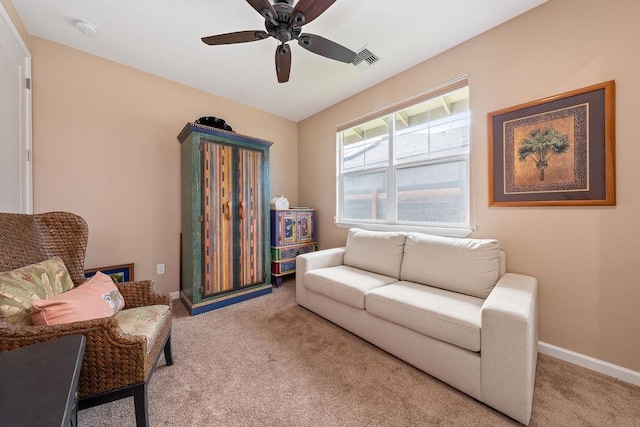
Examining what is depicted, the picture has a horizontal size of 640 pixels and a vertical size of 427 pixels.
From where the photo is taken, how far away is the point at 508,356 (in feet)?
4.05

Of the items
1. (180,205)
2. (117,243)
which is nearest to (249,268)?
(180,205)

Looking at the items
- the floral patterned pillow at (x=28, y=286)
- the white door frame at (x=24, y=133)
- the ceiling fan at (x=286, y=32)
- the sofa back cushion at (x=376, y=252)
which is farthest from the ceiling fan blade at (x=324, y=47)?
the white door frame at (x=24, y=133)

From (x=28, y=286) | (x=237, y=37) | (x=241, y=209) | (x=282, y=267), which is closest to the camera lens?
(x=28, y=286)

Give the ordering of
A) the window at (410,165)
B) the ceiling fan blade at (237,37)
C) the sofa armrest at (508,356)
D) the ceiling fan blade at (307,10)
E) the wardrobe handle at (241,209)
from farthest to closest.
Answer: the wardrobe handle at (241,209)
the window at (410,165)
the ceiling fan blade at (237,37)
the ceiling fan blade at (307,10)
the sofa armrest at (508,356)

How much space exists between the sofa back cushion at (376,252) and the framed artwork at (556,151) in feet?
3.01

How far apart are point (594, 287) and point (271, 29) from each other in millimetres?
2852

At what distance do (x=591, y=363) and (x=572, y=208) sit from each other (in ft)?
3.52

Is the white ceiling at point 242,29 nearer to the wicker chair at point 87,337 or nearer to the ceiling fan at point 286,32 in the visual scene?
the ceiling fan at point 286,32

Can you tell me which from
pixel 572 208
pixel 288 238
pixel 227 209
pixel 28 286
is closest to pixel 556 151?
pixel 572 208

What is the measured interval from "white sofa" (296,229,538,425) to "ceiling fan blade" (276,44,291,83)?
5.82 feet

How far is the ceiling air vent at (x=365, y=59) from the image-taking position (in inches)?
92.4

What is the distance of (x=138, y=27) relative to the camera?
2.02m

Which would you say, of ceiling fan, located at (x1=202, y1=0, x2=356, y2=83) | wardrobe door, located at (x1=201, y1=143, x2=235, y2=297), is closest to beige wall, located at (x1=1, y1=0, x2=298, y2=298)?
wardrobe door, located at (x1=201, y1=143, x2=235, y2=297)

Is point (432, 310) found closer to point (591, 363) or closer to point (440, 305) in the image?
point (440, 305)
